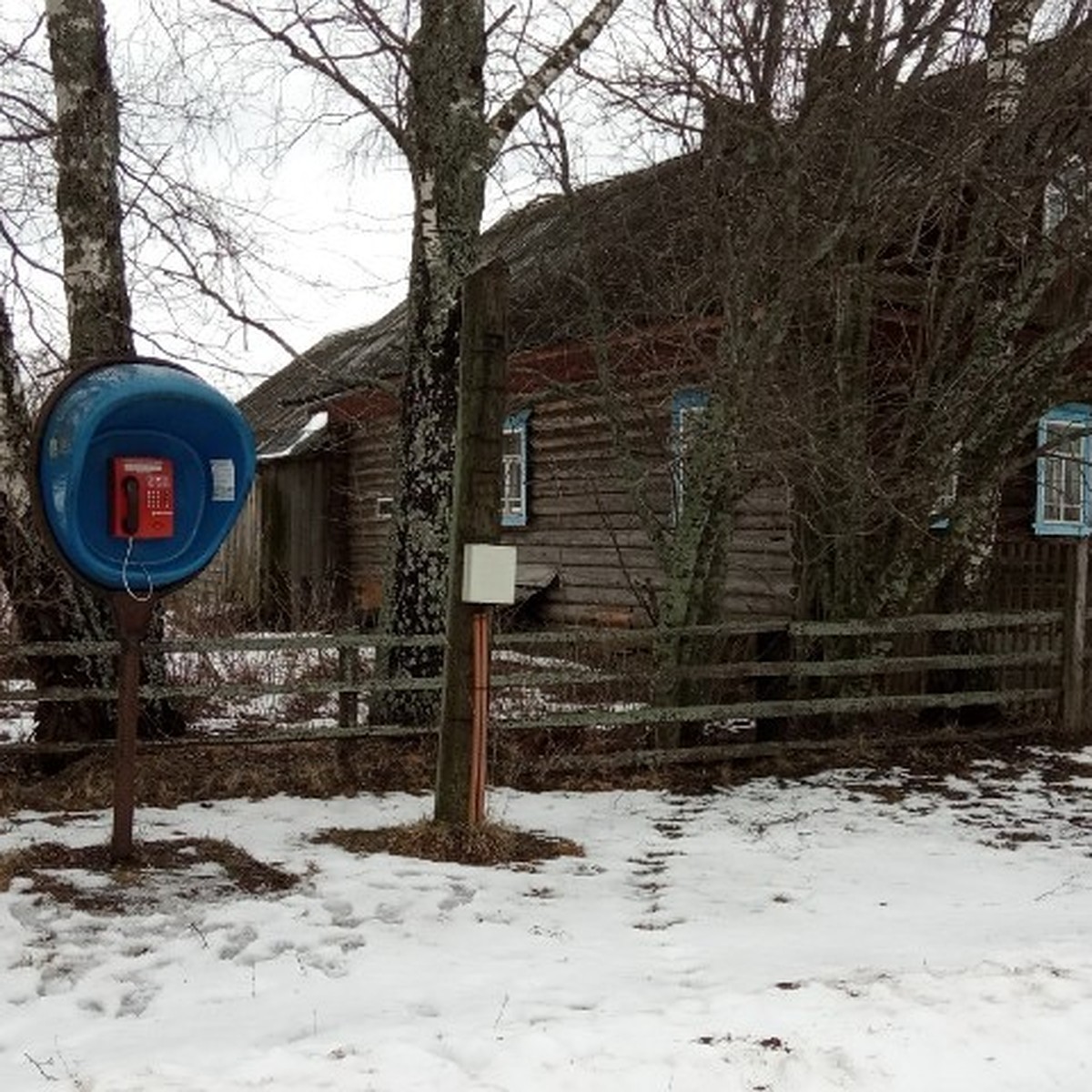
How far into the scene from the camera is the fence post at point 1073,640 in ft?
32.5

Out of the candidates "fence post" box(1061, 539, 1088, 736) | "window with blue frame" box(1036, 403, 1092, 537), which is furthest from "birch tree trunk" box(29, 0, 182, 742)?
"window with blue frame" box(1036, 403, 1092, 537)

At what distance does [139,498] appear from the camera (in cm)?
584

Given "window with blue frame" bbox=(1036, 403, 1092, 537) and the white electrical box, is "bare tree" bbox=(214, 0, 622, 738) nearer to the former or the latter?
the white electrical box

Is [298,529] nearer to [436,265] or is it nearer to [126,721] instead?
[436,265]

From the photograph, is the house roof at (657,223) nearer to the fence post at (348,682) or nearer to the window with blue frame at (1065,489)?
the fence post at (348,682)

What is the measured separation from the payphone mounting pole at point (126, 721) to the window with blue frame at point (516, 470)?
10.3m

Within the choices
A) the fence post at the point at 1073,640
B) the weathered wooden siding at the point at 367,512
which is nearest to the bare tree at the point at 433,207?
the fence post at the point at 1073,640

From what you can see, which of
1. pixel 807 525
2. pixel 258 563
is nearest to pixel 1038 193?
pixel 807 525

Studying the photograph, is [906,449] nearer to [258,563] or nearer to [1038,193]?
[1038,193]

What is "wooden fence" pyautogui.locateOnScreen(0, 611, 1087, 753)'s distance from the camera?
784 cm

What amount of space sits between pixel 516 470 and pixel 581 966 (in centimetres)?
1259

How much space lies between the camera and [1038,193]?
9.12 metres

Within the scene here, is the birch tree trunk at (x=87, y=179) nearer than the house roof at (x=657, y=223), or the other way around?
the birch tree trunk at (x=87, y=179)

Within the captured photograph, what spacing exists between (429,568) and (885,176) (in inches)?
158
